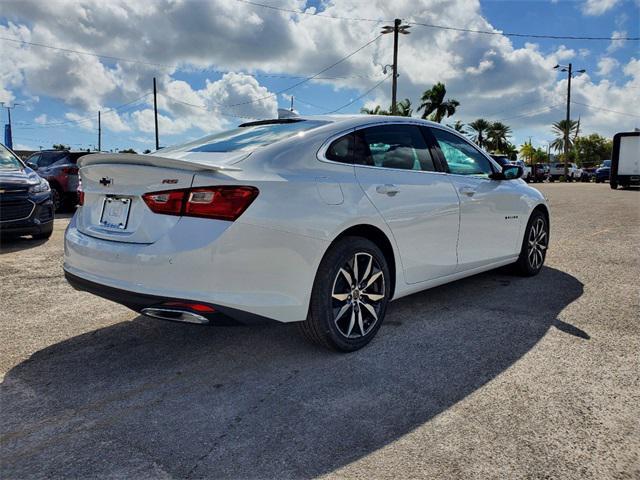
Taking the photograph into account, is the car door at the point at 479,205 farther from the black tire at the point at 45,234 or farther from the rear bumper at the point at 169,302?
the black tire at the point at 45,234

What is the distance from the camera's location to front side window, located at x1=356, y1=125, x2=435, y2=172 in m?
3.56

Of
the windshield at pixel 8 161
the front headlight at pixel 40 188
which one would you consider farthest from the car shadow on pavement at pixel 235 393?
the windshield at pixel 8 161

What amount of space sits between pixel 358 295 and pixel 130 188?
1.54 m

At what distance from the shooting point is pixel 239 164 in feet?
9.50

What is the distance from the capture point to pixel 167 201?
9.11 ft

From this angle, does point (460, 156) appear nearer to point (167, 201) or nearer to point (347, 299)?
point (347, 299)

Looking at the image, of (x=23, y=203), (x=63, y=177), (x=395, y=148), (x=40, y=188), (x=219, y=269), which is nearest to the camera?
(x=219, y=269)

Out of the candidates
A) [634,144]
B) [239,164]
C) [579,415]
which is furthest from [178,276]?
[634,144]

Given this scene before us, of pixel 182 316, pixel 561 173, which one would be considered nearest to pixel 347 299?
pixel 182 316

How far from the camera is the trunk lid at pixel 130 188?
9.09 ft

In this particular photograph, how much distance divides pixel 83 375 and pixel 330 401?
4.86 ft

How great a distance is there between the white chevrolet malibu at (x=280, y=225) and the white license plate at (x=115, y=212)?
1 cm

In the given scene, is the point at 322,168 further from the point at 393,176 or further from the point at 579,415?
the point at 579,415

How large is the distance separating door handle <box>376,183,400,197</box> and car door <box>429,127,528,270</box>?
0.80 meters
